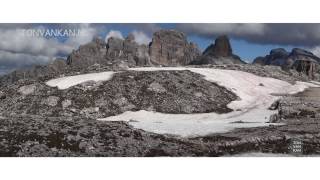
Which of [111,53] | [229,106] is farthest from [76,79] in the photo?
[229,106]

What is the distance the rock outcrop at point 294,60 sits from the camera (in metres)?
30.3

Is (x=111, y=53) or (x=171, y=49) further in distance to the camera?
(x=111, y=53)

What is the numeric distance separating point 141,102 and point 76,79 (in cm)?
388

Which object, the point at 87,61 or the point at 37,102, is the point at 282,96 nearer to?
the point at 87,61

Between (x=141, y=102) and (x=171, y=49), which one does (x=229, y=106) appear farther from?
(x=141, y=102)

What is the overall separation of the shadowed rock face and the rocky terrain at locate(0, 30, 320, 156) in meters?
0.05

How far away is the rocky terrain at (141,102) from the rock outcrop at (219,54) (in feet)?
0.17

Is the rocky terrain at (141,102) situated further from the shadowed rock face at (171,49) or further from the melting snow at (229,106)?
the melting snow at (229,106)

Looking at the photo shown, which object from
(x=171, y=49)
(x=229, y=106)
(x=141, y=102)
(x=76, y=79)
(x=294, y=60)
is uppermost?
(x=171, y=49)

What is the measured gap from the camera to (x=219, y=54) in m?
30.4

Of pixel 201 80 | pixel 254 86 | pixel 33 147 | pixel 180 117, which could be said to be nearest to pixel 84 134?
pixel 33 147

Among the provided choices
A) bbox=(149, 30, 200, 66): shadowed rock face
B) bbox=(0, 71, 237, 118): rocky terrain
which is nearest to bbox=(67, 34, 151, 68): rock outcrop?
bbox=(149, 30, 200, 66): shadowed rock face

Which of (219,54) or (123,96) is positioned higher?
(219,54)

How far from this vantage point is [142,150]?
27672 mm
